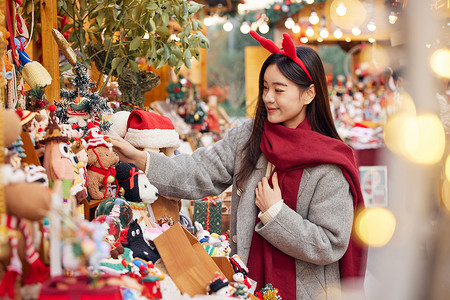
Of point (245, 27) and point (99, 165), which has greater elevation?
point (245, 27)

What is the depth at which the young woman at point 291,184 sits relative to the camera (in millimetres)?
1438

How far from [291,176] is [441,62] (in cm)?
111

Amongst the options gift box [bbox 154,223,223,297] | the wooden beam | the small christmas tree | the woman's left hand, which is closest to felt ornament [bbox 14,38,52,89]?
the small christmas tree

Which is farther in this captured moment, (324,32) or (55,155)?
(324,32)

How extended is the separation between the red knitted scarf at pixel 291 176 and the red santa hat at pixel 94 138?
57cm

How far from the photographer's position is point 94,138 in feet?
4.00

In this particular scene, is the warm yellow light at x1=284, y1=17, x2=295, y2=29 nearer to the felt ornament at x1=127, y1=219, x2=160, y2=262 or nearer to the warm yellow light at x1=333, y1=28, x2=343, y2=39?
the warm yellow light at x1=333, y1=28, x2=343, y2=39

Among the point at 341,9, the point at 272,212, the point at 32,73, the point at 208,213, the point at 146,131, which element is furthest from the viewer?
the point at 341,9

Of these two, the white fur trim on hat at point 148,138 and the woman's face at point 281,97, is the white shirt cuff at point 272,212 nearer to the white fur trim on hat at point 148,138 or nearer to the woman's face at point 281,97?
the woman's face at point 281,97

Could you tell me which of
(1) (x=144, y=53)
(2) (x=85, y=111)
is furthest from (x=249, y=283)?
(1) (x=144, y=53)

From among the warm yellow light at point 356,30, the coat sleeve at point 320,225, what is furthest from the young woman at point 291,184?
the warm yellow light at point 356,30

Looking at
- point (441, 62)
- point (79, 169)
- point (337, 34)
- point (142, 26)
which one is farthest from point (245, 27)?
point (441, 62)

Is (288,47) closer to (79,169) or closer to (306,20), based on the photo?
(79,169)

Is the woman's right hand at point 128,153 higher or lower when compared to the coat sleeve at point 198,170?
higher
